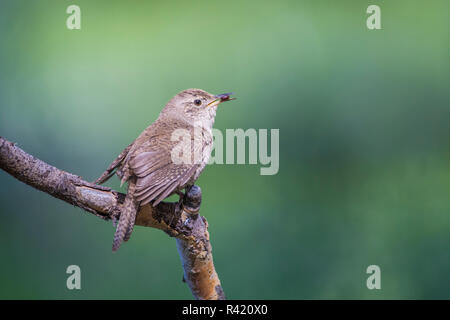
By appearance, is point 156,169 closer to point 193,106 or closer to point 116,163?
point 116,163

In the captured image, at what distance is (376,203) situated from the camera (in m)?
4.25

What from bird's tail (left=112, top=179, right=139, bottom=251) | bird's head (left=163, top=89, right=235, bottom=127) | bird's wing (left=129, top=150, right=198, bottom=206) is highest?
bird's head (left=163, top=89, right=235, bottom=127)

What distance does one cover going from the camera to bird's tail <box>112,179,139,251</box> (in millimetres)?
2074

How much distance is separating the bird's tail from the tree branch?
5 cm

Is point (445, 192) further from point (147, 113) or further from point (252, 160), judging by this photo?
point (147, 113)

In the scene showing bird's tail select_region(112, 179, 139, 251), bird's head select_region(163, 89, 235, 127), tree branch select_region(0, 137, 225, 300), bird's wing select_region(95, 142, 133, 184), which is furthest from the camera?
bird's head select_region(163, 89, 235, 127)

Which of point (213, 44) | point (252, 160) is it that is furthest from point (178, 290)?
point (213, 44)

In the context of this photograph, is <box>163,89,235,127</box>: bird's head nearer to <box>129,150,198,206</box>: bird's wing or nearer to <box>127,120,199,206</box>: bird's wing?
<box>127,120,199,206</box>: bird's wing

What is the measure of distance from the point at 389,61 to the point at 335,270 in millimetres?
1910

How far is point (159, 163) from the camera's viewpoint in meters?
2.26

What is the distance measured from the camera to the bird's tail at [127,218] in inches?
81.7

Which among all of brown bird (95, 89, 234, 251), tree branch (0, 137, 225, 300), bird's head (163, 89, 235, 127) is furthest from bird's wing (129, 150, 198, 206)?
bird's head (163, 89, 235, 127)

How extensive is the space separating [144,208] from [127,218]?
0.17 meters

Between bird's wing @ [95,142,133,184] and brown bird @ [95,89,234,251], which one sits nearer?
brown bird @ [95,89,234,251]
